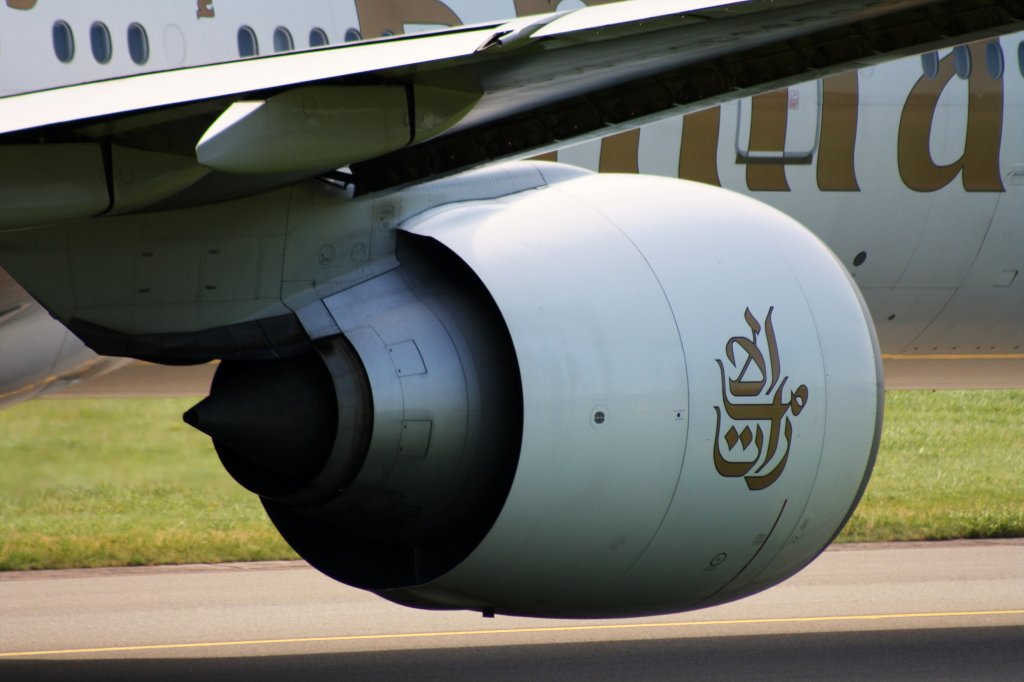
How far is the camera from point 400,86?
15.0ft

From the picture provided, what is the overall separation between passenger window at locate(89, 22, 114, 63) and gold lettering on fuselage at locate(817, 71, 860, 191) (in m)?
3.83

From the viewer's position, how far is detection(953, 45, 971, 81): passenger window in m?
8.97

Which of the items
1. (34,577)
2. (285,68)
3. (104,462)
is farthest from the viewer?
(104,462)

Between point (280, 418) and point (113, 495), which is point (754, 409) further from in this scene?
point (113, 495)

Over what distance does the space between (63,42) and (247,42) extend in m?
0.87

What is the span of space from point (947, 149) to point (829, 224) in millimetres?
868

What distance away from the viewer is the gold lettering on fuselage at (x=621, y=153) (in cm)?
814

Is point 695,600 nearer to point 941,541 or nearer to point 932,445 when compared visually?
point 941,541

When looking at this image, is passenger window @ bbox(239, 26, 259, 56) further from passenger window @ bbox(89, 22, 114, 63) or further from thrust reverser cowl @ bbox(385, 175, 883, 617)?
thrust reverser cowl @ bbox(385, 175, 883, 617)

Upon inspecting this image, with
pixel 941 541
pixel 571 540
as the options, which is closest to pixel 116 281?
pixel 571 540

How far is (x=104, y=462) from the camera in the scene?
574 inches

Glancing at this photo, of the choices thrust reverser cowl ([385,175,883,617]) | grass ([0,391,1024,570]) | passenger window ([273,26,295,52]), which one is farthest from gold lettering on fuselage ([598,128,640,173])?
grass ([0,391,1024,570])

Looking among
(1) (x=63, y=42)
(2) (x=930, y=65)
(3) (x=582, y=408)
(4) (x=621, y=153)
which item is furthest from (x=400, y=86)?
(2) (x=930, y=65)

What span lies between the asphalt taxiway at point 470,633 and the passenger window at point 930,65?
3111mm
